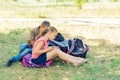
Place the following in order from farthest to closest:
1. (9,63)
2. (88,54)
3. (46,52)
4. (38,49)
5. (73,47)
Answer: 1. (88,54)
2. (73,47)
3. (9,63)
4. (46,52)
5. (38,49)

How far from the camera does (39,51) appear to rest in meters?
6.43

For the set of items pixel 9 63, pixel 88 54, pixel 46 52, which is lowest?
pixel 88 54

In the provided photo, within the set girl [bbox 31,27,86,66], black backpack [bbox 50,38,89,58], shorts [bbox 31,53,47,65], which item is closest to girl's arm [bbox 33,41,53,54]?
girl [bbox 31,27,86,66]

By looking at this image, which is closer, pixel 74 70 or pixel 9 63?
pixel 74 70

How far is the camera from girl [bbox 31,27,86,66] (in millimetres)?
6422

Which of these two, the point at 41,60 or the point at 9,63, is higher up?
the point at 41,60

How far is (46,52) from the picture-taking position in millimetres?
6543

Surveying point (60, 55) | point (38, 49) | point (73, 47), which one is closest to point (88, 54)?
point (73, 47)

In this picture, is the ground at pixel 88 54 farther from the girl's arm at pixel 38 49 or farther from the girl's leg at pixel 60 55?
the girl's arm at pixel 38 49

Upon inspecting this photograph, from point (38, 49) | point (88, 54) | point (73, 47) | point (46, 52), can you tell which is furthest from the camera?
point (88, 54)

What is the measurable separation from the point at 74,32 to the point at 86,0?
30.0ft

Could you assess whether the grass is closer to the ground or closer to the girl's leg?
the ground

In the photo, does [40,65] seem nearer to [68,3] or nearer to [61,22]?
[61,22]

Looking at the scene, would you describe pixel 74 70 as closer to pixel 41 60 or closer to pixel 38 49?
pixel 41 60
